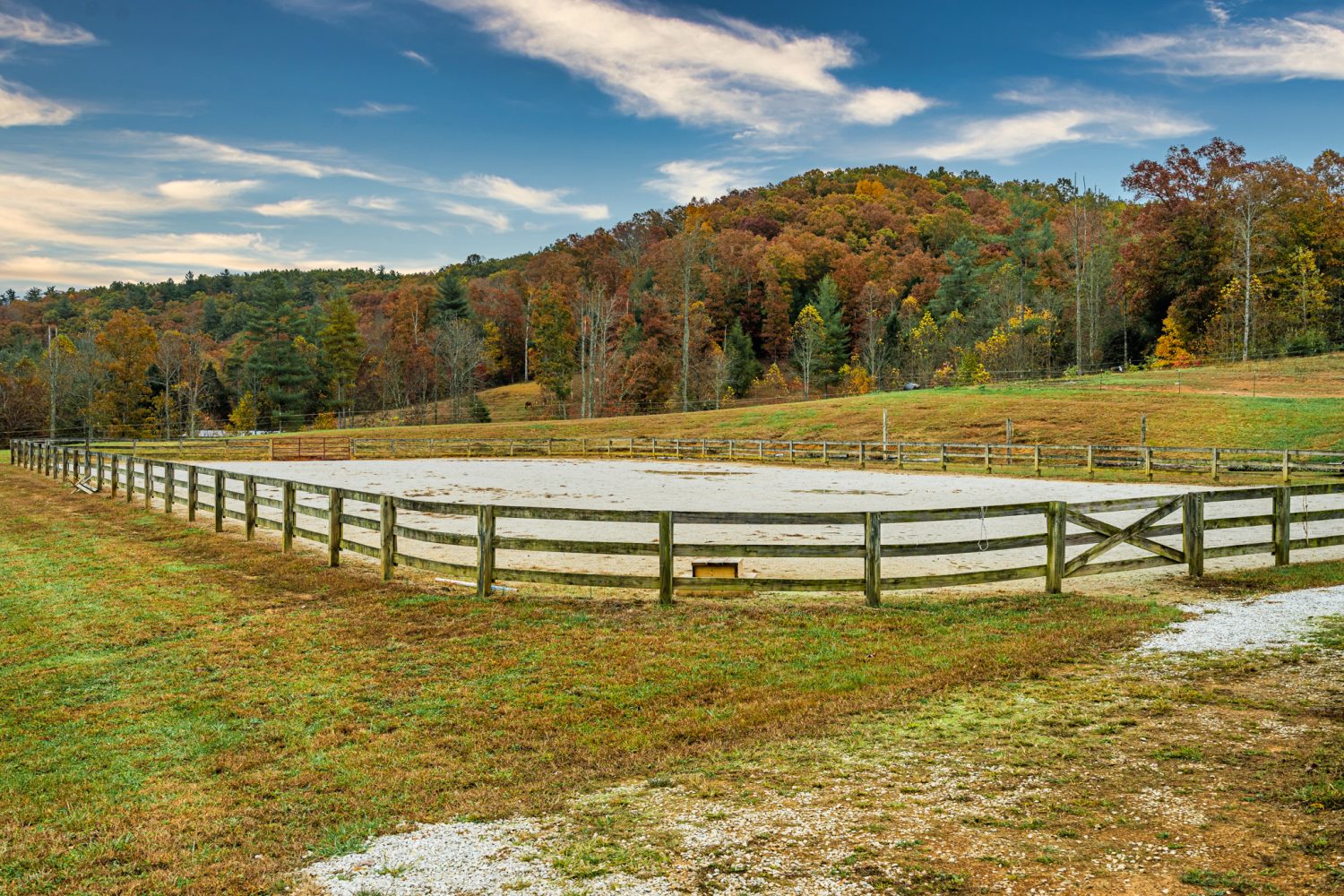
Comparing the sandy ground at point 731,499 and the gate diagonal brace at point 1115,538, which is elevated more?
the gate diagonal brace at point 1115,538

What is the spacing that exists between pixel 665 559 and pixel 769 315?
348ft

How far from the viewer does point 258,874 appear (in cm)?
414

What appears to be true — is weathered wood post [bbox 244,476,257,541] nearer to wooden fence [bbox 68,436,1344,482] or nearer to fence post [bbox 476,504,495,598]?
fence post [bbox 476,504,495,598]

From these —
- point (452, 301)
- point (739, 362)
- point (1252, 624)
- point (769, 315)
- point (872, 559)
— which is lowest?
point (1252, 624)

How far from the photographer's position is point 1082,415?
43.2 meters

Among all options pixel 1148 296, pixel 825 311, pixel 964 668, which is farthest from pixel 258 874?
pixel 825 311

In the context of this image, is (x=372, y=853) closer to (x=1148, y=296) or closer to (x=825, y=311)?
(x=1148, y=296)

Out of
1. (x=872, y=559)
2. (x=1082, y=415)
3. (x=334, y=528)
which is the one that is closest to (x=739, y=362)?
(x=1082, y=415)

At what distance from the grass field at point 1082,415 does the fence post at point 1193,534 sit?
28.8 m

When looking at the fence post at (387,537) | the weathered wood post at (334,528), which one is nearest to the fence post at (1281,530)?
the fence post at (387,537)

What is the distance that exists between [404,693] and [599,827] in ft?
9.84

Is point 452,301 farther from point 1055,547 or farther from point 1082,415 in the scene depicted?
point 1055,547

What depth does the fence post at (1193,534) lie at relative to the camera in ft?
36.2

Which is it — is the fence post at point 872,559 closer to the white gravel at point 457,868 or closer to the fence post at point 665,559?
the fence post at point 665,559
